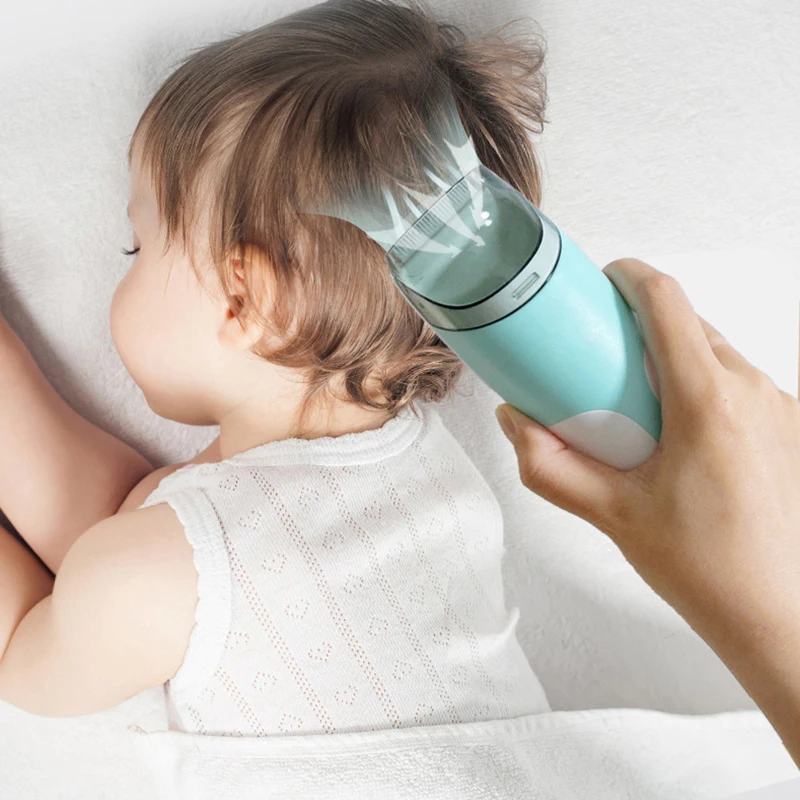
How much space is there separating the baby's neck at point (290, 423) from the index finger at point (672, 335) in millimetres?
301

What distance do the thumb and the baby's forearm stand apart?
1.70 feet

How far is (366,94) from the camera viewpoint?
0.70m

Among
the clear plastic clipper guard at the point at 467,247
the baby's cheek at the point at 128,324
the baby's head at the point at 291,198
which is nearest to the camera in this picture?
the clear plastic clipper guard at the point at 467,247

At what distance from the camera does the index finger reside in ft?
1.94

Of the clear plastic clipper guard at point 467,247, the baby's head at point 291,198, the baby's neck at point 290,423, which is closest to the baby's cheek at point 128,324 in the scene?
the baby's head at point 291,198

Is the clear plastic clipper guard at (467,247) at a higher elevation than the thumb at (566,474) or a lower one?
higher

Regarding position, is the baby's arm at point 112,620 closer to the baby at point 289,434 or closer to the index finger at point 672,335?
the baby at point 289,434

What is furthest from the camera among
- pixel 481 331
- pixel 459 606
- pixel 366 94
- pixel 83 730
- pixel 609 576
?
pixel 609 576

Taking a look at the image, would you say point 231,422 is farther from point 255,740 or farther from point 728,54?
point 728,54

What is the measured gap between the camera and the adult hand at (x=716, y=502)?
0.59 m

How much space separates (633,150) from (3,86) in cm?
66

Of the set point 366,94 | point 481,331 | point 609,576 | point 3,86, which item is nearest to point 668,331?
point 481,331

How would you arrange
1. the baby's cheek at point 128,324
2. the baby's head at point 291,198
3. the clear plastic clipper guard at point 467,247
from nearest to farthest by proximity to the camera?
the clear plastic clipper guard at point 467,247 → the baby's head at point 291,198 → the baby's cheek at point 128,324

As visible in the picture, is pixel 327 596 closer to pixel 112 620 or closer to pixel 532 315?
pixel 112 620
